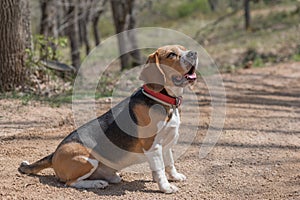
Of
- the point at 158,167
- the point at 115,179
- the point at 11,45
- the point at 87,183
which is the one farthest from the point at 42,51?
the point at 158,167

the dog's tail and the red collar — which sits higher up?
the red collar

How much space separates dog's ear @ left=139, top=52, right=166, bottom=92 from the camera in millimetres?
5031

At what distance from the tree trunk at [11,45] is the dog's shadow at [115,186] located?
3.77 meters

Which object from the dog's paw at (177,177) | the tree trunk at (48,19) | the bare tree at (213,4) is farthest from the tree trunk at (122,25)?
the bare tree at (213,4)

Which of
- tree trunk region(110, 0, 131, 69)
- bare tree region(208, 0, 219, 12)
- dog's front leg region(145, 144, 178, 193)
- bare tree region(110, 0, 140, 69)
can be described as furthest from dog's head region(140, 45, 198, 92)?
bare tree region(208, 0, 219, 12)

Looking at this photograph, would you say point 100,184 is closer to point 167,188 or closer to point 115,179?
point 115,179

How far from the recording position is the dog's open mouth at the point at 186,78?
5004mm

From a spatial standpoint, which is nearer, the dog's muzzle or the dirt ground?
the dog's muzzle

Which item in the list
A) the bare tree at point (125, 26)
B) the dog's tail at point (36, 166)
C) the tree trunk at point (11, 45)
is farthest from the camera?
the bare tree at point (125, 26)

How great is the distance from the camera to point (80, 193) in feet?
16.4

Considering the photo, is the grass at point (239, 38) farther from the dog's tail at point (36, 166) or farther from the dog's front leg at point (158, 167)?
the dog's front leg at point (158, 167)

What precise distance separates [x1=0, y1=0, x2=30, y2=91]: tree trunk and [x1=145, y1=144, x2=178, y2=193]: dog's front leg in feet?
14.8

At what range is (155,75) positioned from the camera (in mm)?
5043

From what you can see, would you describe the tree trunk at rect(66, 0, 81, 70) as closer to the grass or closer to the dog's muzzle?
the grass
